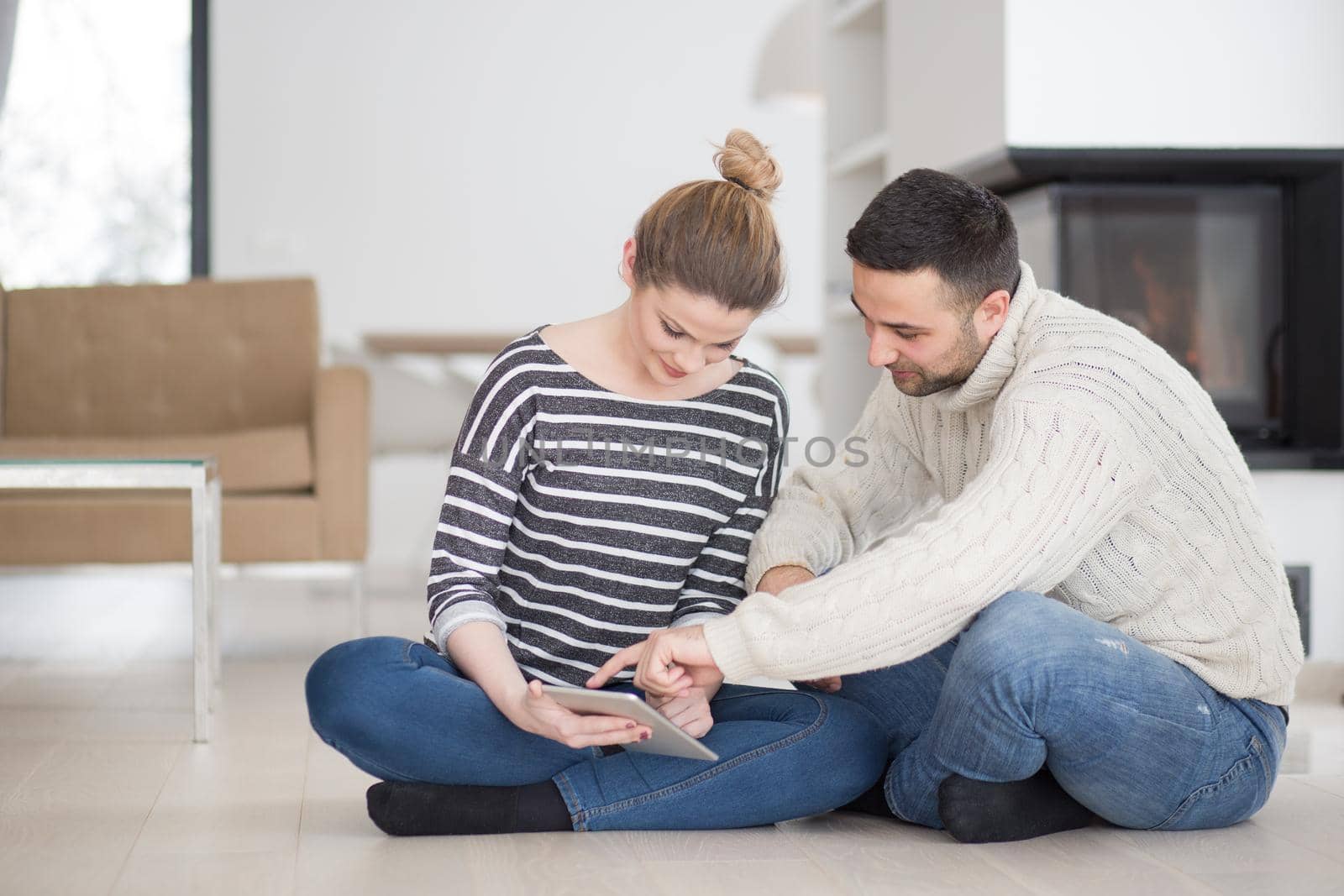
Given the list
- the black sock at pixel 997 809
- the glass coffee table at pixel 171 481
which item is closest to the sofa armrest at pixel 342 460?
the glass coffee table at pixel 171 481

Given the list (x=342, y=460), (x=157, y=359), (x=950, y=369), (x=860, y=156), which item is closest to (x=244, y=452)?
(x=342, y=460)

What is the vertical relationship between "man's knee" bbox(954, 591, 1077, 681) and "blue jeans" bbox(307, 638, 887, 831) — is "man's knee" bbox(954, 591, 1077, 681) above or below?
above

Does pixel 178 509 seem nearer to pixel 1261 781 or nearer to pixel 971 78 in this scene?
pixel 971 78

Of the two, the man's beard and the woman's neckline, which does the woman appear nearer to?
the woman's neckline

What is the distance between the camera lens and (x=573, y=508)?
1591 millimetres

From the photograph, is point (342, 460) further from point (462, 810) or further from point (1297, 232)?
point (1297, 232)

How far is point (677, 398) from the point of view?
163 cm

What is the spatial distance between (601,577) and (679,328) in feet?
0.96

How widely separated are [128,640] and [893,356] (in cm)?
242

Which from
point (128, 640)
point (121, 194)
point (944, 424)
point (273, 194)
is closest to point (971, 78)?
point (944, 424)

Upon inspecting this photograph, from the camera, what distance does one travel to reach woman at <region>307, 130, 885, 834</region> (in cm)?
152

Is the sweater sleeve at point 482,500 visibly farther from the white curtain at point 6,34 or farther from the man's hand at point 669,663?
the white curtain at point 6,34

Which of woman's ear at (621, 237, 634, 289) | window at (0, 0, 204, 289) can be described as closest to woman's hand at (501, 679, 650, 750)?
woman's ear at (621, 237, 634, 289)

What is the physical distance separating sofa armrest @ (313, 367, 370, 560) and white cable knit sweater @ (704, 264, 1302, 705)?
5.59 ft
